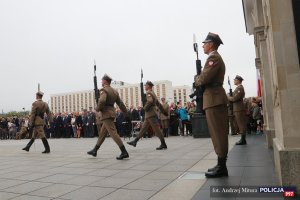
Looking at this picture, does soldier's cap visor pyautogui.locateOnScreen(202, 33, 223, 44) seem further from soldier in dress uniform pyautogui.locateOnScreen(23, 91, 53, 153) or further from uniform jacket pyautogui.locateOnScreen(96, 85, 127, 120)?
soldier in dress uniform pyautogui.locateOnScreen(23, 91, 53, 153)

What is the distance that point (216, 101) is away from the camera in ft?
16.6

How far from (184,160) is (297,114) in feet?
12.2

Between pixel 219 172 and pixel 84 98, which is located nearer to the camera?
pixel 219 172

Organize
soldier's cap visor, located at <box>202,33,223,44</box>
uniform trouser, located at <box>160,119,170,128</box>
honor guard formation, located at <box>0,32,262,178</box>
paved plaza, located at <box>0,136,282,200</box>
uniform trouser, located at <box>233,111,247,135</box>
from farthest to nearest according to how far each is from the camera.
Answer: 1. uniform trouser, located at <box>160,119,170,128</box>
2. uniform trouser, located at <box>233,111,247,135</box>
3. soldier's cap visor, located at <box>202,33,223,44</box>
4. honor guard formation, located at <box>0,32,262,178</box>
5. paved plaza, located at <box>0,136,282,200</box>

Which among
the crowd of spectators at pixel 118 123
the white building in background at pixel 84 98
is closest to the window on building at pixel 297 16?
the crowd of spectators at pixel 118 123

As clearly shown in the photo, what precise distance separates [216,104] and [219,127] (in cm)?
38

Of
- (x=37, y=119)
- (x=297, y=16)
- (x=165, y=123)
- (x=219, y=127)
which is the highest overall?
(x=297, y=16)

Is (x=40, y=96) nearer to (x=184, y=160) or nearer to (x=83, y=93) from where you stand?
(x=184, y=160)

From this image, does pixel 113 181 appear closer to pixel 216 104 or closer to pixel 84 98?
pixel 216 104

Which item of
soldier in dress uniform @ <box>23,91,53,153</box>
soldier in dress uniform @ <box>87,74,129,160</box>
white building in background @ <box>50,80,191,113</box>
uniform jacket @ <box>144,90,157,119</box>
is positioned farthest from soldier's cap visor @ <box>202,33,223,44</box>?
white building in background @ <box>50,80,191,113</box>

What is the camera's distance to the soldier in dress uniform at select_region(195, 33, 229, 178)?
4992mm

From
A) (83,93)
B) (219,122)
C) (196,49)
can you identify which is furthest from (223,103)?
(83,93)

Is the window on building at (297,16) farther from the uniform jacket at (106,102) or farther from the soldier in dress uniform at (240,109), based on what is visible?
the soldier in dress uniform at (240,109)

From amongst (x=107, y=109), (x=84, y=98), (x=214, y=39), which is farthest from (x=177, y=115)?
(x=84, y=98)
